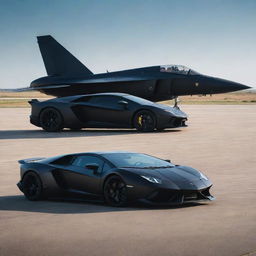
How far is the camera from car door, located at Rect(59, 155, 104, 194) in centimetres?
1050

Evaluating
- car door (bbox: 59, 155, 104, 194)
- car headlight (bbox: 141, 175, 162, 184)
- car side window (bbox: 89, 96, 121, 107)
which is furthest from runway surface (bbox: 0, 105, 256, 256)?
car side window (bbox: 89, 96, 121, 107)

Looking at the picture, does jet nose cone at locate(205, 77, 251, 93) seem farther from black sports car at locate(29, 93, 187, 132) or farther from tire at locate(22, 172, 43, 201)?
tire at locate(22, 172, 43, 201)

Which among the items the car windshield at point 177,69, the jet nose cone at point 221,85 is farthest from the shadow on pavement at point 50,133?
the jet nose cone at point 221,85

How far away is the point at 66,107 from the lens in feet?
81.7

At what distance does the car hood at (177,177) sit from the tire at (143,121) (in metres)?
13.7

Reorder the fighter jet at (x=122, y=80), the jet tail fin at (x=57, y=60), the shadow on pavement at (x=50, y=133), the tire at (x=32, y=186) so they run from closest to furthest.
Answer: the tire at (x=32, y=186) < the shadow on pavement at (x=50, y=133) < the fighter jet at (x=122, y=80) < the jet tail fin at (x=57, y=60)

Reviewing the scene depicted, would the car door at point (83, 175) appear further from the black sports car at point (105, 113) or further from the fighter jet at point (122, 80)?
the fighter jet at point (122, 80)

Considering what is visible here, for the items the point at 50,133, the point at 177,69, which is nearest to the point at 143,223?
the point at 50,133

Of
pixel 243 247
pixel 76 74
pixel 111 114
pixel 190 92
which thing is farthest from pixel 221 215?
pixel 76 74

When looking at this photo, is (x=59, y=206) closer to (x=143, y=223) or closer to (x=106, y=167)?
(x=106, y=167)

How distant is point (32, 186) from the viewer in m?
11.4

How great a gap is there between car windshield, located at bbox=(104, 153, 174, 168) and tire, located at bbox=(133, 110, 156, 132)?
43.4 ft

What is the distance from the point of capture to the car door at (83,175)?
10500 mm

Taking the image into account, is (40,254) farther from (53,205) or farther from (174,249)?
(53,205)
